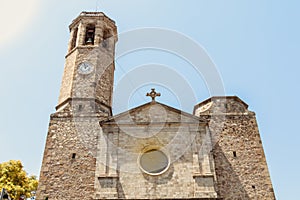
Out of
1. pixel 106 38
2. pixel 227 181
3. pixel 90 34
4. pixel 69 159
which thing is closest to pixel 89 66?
pixel 106 38

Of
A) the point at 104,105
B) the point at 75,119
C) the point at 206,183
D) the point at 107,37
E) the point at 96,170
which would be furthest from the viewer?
the point at 107,37

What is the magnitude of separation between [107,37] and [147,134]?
27.0ft

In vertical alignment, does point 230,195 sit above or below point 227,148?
below

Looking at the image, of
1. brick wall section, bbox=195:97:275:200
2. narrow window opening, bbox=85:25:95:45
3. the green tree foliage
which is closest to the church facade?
brick wall section, bbox=195:97:275:200

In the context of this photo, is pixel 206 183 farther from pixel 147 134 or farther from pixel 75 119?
pixel 75 119

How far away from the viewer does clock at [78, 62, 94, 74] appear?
1605 centimetres

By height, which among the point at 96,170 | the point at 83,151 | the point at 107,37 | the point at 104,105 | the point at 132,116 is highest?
the point at 107,37

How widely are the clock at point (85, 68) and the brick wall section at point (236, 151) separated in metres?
6.54

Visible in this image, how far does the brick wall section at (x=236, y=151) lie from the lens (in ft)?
41.0

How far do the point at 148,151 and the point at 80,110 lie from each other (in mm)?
4353

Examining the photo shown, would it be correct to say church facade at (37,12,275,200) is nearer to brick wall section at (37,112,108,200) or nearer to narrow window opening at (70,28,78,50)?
brick wall section at (37,112,108,200)

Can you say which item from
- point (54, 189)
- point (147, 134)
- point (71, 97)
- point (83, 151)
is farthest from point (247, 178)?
point (71, 97)

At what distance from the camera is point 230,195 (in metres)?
12.3

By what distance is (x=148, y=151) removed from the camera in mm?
12734
